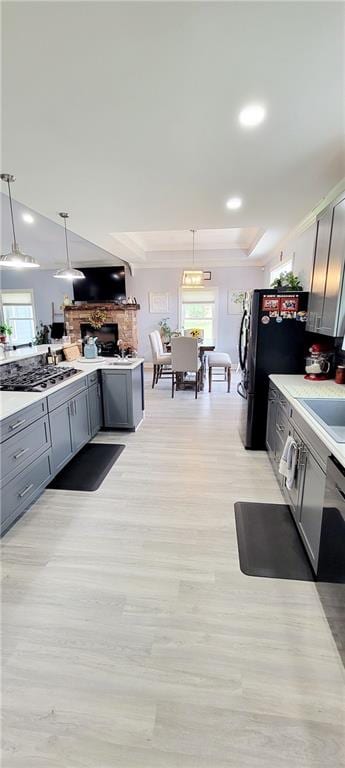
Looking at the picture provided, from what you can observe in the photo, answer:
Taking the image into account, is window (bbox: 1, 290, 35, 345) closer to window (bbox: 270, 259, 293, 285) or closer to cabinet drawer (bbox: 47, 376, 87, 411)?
cabinet drawer (bbox: 47, 376, 87, 411)

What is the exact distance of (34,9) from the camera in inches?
46.2

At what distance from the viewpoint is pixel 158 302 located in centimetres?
758

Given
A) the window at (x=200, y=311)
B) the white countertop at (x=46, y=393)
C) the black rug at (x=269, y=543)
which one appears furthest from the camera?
the window at (x=200, y=311)

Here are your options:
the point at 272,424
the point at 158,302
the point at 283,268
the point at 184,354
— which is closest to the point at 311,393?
the point at 272,424

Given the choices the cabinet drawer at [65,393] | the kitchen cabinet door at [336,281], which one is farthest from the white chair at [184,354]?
the kitchen cabinet door at [336,281]

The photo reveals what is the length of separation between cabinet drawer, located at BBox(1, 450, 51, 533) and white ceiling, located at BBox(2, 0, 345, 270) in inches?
87.8

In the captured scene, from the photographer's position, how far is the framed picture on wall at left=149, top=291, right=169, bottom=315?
7.54 m

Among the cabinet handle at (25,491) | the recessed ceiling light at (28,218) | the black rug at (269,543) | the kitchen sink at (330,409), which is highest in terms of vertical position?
the recessed ceiling light at (28,218)

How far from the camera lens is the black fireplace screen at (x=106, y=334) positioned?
7.61m

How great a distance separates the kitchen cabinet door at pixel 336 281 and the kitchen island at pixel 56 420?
217 centimetres

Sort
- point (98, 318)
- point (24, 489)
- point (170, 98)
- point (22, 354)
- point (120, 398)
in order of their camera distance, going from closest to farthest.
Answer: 1. point (170, 98)
2. point (24, 489)
3. point (22, 354)
4. point (120, 398)
5. point (98, 318)

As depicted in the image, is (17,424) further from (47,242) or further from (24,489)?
(47,242)

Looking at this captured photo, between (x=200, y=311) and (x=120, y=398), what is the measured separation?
171 inches

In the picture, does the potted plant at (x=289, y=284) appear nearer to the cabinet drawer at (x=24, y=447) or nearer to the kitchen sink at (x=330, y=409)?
the kitchen sink at (x=330, y=409)
